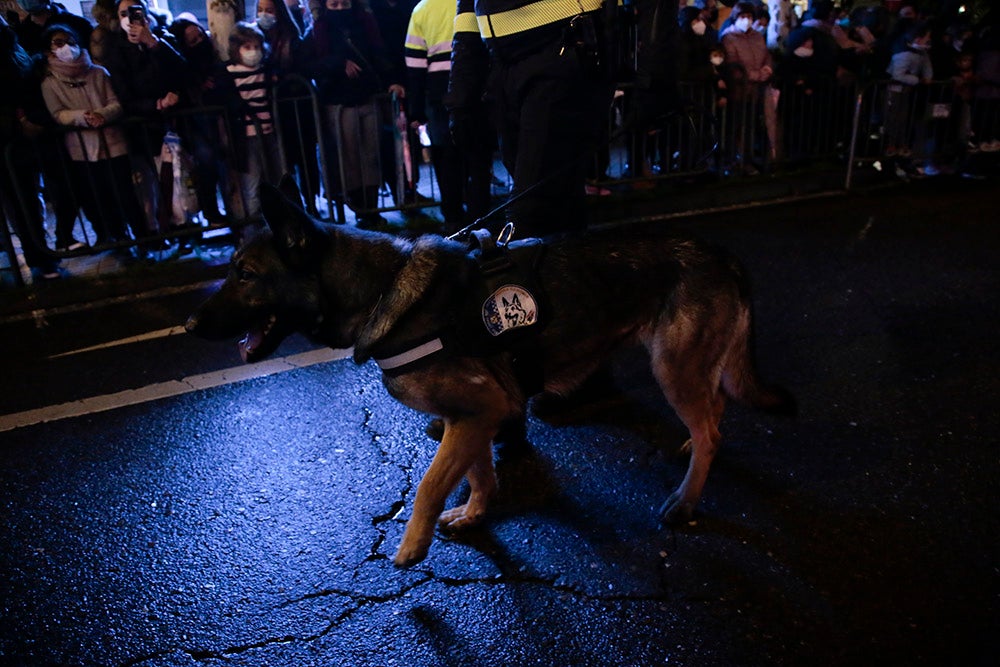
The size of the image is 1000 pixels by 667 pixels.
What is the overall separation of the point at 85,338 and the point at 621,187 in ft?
19.2

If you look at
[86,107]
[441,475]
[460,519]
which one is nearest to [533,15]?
[441,475]

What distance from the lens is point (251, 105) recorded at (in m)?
6.89

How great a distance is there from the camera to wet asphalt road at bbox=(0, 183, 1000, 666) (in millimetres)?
2365

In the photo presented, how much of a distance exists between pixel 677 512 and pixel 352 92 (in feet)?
19.0

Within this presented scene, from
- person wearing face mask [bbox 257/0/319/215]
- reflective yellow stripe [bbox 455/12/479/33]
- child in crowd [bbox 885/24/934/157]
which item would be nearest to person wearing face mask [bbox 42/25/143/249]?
person wearing face mask [bbox 257/0/319/215]

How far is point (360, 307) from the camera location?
250cm

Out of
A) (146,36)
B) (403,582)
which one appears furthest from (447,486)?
(146,36)

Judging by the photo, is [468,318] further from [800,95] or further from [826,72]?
[826,72]

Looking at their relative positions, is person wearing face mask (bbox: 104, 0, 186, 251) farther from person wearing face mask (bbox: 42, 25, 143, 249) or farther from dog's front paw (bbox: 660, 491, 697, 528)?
dog's front paw (bbox: 660, 491, 697, 528)

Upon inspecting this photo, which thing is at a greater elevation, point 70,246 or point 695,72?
point 695,72

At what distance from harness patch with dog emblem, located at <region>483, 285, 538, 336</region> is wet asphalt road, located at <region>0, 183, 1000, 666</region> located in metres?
0.88

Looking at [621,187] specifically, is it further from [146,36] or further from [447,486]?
[447,486]

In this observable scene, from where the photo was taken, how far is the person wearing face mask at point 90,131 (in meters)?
6.36

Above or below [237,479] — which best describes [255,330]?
above
